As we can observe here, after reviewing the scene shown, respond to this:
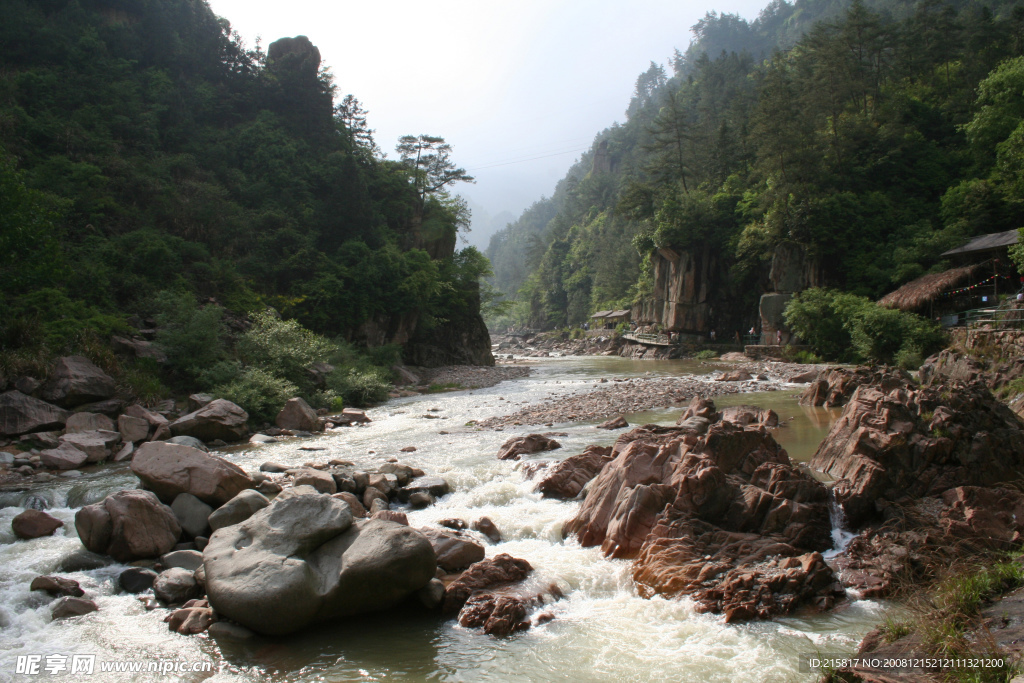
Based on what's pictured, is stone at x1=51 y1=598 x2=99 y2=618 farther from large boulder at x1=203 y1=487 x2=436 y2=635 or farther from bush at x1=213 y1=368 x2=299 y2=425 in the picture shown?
bush at x1=213 y1=368 x2=299 y2=425

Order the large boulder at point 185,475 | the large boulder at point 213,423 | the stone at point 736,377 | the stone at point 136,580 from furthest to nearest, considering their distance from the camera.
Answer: the stone at point 736,377
the large boulder at point 213,423
the large boulder at point 185,475
the stone at point 136,580

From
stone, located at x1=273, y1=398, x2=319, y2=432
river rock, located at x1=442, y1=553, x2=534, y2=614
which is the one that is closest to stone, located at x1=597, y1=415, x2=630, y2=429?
river rock, located at x1=442, y1=553, x2=534, y2=614

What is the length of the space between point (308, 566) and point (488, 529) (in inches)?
118

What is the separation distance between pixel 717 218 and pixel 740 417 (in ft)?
125

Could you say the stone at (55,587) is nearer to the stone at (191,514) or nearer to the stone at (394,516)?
the stone at (191,514)

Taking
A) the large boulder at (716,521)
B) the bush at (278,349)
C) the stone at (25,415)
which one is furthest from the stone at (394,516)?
the bush at (278,349)

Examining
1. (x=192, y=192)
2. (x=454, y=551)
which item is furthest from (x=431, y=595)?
(x=192, y=192)

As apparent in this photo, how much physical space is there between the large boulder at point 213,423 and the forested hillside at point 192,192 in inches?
175

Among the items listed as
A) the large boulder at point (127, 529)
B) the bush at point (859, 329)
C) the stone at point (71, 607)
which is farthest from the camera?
the bush at point (859, 329)

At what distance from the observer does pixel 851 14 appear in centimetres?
4481

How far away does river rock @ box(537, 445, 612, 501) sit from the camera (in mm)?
9953

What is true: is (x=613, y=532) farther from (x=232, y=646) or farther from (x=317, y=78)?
(x=317, y=78)

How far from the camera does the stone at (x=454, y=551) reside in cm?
750

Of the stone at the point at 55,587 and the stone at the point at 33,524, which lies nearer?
the stone at the point at 55,587
